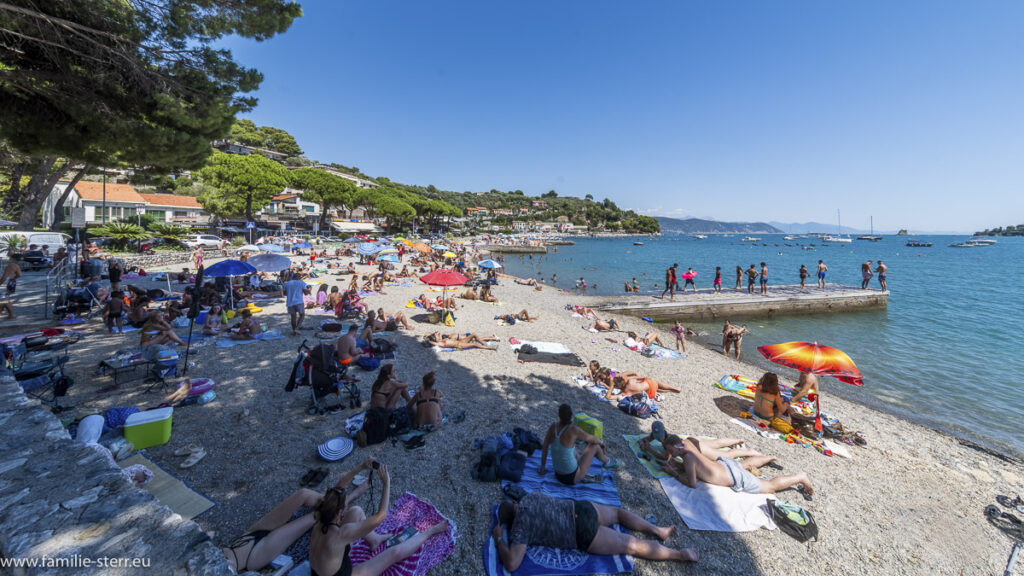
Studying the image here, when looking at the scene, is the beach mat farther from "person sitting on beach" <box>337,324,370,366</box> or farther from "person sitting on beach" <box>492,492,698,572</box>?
"person sitting on beach" <box>337,324,370,366</box>

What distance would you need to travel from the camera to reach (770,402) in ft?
21.6

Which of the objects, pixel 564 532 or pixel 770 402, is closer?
pixel 564 532

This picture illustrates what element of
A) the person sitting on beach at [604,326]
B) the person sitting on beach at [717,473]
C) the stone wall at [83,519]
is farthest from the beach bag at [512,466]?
the person sitting on beach at [604,326]

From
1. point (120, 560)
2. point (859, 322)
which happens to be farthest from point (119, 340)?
point (859, 322)

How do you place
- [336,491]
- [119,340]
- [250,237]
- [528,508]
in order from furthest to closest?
[250,237]
[119,340]
[528,508]
[336,491]

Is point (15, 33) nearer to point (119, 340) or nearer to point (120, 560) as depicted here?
point (119, 340)

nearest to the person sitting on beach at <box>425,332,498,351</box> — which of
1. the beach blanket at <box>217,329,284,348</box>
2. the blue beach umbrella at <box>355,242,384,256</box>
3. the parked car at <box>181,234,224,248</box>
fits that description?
the beach blanket at <box>217,329,284,348</box>

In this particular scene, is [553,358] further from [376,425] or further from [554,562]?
[554,562]

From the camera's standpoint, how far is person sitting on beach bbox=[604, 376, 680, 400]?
702 cm

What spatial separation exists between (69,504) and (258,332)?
303 inches

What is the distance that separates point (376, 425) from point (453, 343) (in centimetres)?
469

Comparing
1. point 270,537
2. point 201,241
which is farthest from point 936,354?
point 201,241

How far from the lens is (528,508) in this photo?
3350 millimetres

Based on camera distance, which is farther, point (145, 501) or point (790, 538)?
point (790, 538)
